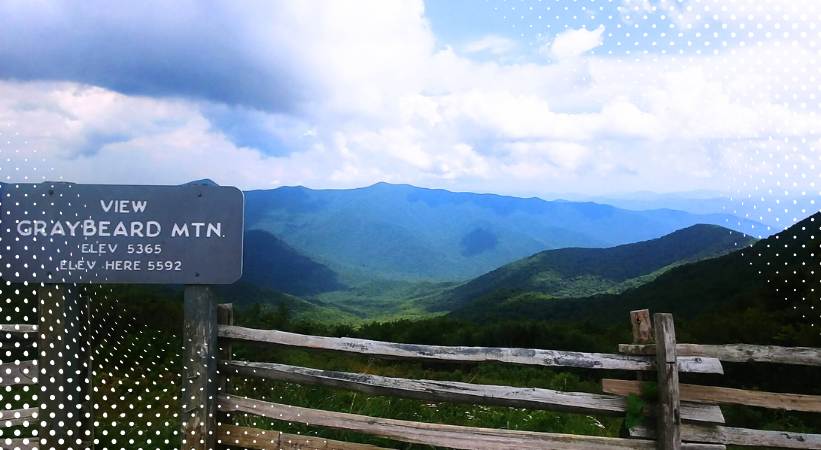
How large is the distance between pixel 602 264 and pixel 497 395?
6697 centimetres

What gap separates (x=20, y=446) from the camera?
5414 millimetres

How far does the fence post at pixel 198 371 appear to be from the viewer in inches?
218

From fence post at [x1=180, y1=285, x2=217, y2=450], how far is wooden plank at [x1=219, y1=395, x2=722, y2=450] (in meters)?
0.19

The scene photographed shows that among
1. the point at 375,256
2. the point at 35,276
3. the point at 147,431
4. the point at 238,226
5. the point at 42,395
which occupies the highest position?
the point at 375,256

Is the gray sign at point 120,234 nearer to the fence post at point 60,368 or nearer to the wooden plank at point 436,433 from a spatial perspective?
the fence post at point 60,368

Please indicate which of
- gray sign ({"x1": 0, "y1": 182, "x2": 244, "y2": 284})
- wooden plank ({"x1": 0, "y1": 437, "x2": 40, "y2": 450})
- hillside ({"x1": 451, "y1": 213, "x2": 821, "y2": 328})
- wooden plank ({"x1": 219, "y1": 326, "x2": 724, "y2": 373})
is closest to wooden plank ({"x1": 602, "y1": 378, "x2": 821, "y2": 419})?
wooden plank ({"x1": 219, "y1": 326, "x2": 724, "y2": 373})

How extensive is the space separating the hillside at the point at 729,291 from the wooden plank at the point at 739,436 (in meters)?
5.51

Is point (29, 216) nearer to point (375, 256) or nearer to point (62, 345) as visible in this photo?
point (62, 345)

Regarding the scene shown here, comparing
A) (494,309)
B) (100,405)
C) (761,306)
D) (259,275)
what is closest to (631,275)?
(494,309)

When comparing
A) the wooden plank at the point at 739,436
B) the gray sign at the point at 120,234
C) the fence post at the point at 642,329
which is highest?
the gray sign at the point at 120,234

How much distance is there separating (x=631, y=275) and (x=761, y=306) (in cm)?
5505

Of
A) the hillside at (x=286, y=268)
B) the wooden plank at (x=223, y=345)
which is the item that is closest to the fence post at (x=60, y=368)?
the wooden plank at (x=223, y=345)

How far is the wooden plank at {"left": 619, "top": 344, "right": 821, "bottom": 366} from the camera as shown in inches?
207

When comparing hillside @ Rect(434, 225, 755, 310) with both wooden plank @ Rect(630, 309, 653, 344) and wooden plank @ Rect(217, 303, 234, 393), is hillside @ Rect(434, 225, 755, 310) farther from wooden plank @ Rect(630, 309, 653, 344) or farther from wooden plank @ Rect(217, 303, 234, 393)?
wooden plank @ Rect(217, 303, 234, 393)
